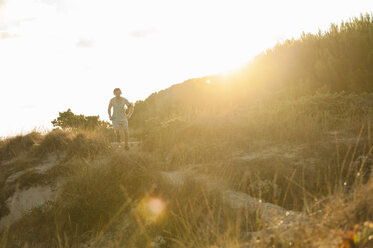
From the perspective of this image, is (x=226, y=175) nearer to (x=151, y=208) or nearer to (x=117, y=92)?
(x=151, y=208)

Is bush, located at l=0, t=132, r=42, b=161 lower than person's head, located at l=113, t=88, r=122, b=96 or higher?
lower

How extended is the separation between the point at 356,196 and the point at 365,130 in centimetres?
667

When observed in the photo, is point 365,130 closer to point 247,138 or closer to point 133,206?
point 247,138

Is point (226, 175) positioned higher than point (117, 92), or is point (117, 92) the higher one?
point (117, 92)

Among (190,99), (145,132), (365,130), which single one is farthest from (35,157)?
(190,99)

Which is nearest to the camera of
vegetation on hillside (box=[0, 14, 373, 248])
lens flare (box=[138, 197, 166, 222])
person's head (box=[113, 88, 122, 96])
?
vegetation on hillside (box=[0, 14, 373, 248])

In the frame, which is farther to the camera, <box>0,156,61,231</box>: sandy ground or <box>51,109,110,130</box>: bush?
<box>51,109,110,130</box>: bush

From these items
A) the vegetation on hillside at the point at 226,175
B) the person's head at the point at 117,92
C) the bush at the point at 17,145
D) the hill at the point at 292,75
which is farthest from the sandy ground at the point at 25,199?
the hill at the point at 292,75

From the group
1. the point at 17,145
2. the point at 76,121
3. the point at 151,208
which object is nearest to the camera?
the point at 151,208

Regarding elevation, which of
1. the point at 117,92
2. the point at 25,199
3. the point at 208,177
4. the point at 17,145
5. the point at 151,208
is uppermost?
the point at 117,92

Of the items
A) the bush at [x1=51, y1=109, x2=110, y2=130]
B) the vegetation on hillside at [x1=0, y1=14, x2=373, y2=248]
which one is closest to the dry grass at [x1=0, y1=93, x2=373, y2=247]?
the vegetation on hillside at [x1=0, y1=14, x2=373, y2=248]

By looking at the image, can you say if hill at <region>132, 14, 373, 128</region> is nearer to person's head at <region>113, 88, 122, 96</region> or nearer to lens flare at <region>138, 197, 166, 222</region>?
person's head at <region>113, 88, 122, 96</region>

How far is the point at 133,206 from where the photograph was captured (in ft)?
22.3

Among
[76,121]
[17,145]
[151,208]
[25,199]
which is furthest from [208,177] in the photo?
[76,121]
